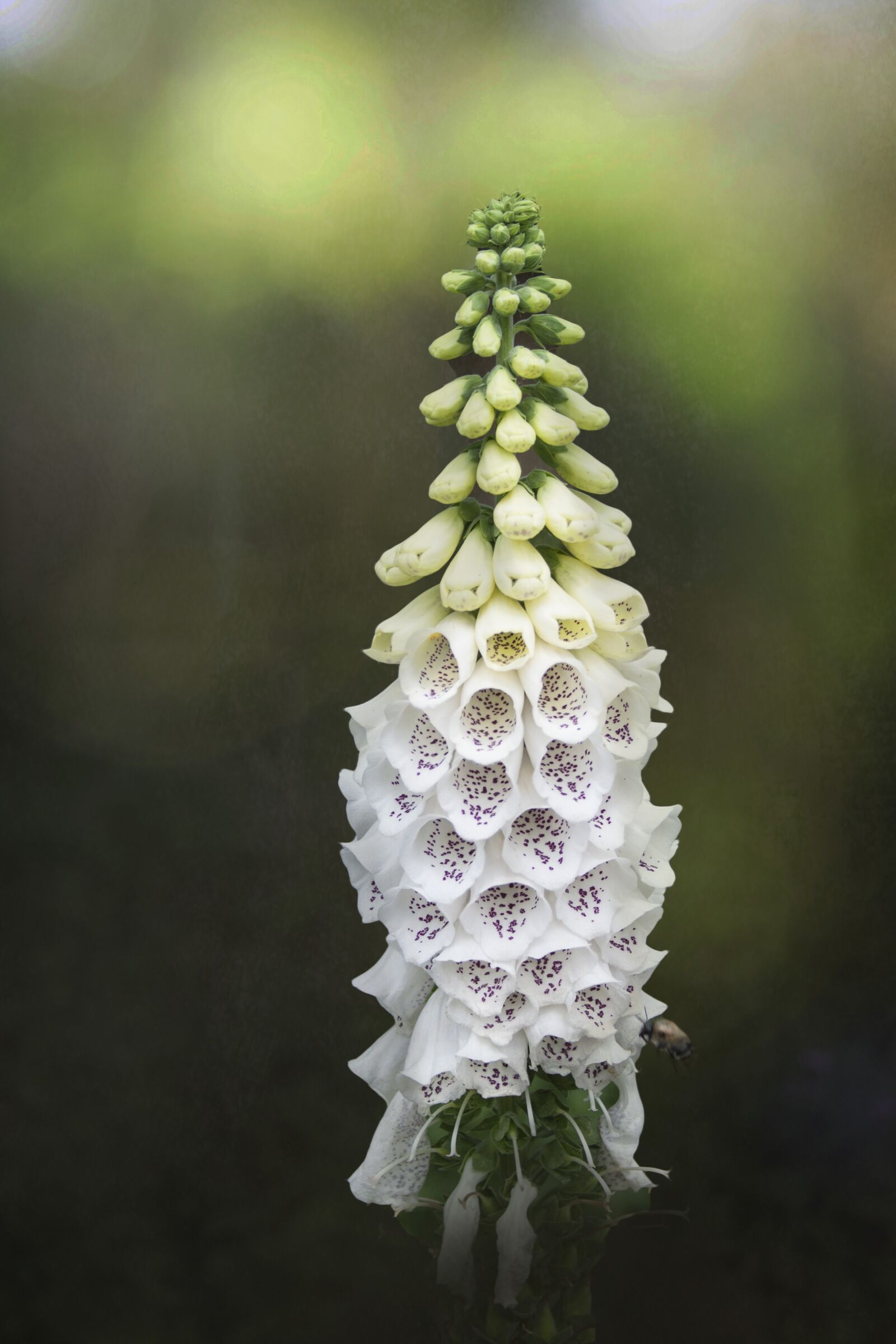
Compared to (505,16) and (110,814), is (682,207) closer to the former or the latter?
(505,16)

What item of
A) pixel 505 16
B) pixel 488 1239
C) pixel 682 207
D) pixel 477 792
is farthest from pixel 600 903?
pixel 505 16

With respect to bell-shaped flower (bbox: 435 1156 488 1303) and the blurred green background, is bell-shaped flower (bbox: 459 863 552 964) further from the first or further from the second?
the blurred green background

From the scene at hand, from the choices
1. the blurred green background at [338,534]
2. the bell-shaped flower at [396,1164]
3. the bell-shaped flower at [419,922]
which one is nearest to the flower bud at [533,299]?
the bell-shaped flower at [419,922]

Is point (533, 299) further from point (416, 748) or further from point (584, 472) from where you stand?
point (416, 748)

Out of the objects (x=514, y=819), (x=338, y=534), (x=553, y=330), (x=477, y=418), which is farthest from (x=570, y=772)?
(x=338, y=534)

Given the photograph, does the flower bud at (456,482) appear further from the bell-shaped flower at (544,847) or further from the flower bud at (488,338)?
the bell-shaped flower at (544,847)

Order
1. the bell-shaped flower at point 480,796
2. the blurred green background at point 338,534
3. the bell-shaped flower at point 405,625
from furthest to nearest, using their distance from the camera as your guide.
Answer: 1. the blurred green background at point 338,534
2. the bell-shaped flower at point 405,625
3. the bell-shaped flower at point 480,796
